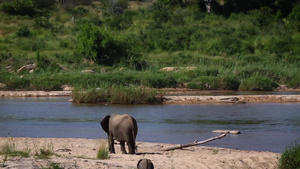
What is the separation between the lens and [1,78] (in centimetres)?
3284

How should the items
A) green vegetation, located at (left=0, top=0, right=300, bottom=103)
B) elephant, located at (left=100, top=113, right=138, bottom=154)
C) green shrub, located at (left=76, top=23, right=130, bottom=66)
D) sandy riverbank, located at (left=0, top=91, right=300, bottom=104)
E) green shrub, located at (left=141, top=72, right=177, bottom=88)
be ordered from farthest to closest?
green shrub, located at (left=76, top=23, right=130, bottom=66) < green vegetation, located at (left=0, top=0, right=300, bottom=103) < green shrub, located at (left=141, top=72, right=177, bottom=88) < sandy riverbank, located at (left=0, top=91, right=300, bottom=104) < elephant, located at (left=100, top=113, right=138, bottom=154)

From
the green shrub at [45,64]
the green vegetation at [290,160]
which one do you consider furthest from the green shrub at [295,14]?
the green vegetation at [290,160]

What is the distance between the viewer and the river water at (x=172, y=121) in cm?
1562

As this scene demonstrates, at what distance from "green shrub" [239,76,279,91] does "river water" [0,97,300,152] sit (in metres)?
6.28

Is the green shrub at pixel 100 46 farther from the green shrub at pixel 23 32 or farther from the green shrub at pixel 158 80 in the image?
the green shrub at pixel 23 32

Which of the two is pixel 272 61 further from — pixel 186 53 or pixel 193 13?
pixel 193 13

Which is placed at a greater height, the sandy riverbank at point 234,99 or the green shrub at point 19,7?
the green shrub at point 19,7

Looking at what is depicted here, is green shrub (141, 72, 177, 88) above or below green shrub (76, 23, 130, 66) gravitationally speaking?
below

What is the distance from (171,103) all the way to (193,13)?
79.3 feet

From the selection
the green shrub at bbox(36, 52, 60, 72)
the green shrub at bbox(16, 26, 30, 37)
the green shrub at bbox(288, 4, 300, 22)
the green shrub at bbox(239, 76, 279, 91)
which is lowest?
the green shrub at bbox(239, 76, 279, 91)

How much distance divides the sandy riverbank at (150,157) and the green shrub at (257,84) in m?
19.0

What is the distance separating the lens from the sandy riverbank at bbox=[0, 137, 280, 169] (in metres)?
9.30

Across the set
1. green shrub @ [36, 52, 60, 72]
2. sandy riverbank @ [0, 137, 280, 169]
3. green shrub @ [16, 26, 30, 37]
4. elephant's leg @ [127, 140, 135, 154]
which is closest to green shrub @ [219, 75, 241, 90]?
green shrub @ [36, 52, 60, 72]

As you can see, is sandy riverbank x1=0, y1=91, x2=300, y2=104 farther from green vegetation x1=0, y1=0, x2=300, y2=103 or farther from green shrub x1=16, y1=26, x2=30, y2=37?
green shrub x1=16, y1=26, x2=30, y2=37
